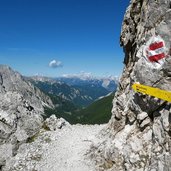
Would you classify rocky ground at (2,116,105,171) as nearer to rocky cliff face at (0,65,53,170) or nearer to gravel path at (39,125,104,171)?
gravel path at (39,125,104,171)

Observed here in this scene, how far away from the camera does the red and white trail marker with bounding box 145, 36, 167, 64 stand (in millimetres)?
20594

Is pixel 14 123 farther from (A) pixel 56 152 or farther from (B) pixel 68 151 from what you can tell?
(B) pixel 68 151

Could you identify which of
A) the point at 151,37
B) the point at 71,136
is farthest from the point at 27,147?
the point at 151,37

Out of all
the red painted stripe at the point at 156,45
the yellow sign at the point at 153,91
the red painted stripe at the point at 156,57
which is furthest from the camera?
the red painted stripe at the point at 156,45

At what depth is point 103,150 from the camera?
27156 millimetres

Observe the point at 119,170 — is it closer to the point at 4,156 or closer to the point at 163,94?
the point at 163,94

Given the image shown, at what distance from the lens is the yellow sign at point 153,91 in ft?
61.1

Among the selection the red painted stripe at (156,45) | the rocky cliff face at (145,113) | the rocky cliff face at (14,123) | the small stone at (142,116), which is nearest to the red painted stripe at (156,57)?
the rocky cliff face at (145,113)

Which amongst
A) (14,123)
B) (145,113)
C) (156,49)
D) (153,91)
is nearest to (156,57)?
(156,49)

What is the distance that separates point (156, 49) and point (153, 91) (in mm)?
3185

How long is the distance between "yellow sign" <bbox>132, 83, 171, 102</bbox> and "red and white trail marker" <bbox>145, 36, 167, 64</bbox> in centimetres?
205

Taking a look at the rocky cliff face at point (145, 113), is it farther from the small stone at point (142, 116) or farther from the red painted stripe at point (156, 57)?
the red painted stripe at point (156, 57)

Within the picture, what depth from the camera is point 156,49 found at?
21.3m

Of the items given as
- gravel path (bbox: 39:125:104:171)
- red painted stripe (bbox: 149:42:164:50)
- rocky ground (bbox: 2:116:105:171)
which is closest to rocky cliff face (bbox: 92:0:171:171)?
red painted stripe (bbox: 149:42:164:50)
